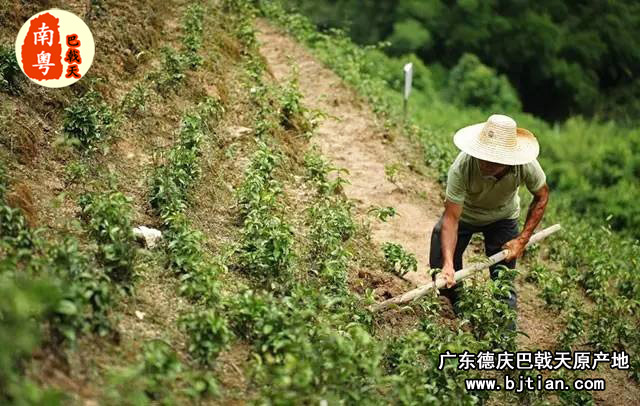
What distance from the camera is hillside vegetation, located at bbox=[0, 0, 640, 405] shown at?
3.97 meters

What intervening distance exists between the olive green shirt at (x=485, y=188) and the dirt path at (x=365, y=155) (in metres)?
1.03

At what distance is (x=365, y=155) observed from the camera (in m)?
9.02

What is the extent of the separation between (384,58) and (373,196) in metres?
6.92

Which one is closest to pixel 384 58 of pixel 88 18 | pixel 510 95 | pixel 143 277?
pixel 510 95

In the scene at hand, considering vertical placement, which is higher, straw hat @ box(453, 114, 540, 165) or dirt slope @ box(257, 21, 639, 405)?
straw hat @ box(453, 114, 540, 165)

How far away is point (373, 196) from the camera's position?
8.16m

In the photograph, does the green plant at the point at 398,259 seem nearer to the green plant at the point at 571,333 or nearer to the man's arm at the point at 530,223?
the man's arm at the point at 530,223

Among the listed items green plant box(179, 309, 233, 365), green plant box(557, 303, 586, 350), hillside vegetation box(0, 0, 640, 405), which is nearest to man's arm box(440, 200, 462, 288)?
hillside vegetation box(0, 0, 640, 405)

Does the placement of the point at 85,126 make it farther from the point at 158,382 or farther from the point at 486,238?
the point at 486,238

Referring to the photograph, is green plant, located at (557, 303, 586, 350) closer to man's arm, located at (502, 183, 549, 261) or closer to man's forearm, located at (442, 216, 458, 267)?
man's arm, located at (502, 183, 549, 261)

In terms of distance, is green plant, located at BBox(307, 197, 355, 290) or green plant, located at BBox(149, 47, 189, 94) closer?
green plant, located at BBox(307, 197, 355, 290)

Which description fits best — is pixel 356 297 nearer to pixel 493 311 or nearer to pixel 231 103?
pixel 493 311

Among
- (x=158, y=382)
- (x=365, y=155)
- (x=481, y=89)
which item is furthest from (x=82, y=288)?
(x=481, y=89)

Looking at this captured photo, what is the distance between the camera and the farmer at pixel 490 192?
552 cm
